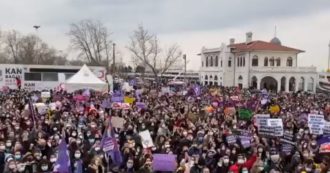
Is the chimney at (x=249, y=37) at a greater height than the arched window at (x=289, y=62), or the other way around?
the chimney at (x=249, y=37)

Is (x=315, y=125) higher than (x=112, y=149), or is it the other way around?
(x=315, y=125)

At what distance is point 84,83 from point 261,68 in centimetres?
4168

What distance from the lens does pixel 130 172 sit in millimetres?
12453

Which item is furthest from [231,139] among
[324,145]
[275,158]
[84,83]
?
[84,83]

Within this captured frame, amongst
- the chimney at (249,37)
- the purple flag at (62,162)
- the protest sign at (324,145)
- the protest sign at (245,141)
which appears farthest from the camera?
the chimney at (249,37)

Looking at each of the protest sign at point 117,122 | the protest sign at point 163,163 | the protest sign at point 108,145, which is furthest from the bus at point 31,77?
the protest sign at point 163,163

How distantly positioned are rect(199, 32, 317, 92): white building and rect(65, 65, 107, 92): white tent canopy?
1547 inches

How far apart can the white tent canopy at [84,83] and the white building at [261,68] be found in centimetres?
3930

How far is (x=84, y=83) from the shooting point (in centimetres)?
3481

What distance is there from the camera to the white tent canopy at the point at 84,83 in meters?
34.4

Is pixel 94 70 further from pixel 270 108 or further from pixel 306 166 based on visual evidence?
pixel 306 166

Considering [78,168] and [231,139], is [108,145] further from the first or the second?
[231,139]

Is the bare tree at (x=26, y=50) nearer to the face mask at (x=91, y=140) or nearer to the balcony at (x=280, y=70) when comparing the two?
the balcony at (x=280, y=70)

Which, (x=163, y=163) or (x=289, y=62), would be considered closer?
(x=163, y=163)
